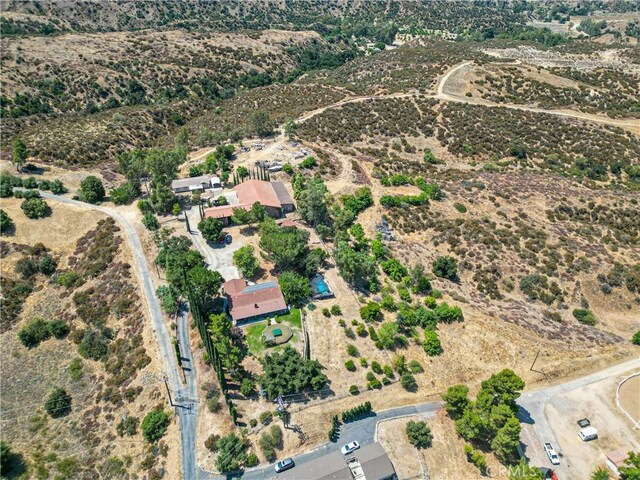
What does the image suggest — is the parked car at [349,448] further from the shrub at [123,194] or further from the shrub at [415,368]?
the shrub at [123,194]

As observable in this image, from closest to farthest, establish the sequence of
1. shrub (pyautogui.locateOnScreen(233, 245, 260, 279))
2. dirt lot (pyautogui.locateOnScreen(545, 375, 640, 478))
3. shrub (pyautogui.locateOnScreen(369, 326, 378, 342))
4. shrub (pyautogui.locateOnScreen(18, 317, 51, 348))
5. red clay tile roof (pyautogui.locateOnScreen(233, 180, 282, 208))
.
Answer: dirt lot (pyautogui.locateOnScreen(545, 375, 640, 478)), shrub (pyautogui.locateOnScreen(369, 326, 378, 342)), shrub (pyautogui.locateOnScreen(18, 317, 51, 348)), shrub (pyautogui.locateOnScreen(233, 245, 260, 279)), red clay tile roof (pyautogui.locateOnScreen(233, 180, 282, 208))

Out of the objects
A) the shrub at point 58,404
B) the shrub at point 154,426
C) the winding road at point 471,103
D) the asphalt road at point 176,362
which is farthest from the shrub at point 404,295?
the winding road at point 471,103

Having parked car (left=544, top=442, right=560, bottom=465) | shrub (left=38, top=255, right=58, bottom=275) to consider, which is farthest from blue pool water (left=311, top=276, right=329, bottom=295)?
shrub (left=38, top=255, right=58, bottom=275)

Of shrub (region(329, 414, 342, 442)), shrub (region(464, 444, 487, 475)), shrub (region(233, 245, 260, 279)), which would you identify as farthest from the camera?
shrub (region(233, 245, 260, 279))

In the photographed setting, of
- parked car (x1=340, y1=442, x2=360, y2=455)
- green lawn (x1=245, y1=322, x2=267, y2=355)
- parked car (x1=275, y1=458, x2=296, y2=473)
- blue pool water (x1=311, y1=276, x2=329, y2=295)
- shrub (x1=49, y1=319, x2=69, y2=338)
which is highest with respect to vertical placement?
blue pool water (x1=311, y1=276, x2=329, y2=295)

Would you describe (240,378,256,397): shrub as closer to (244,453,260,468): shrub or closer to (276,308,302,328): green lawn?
(244,453,260,468): shrub
